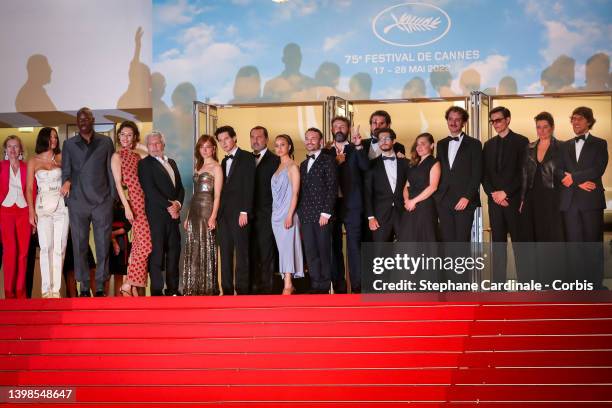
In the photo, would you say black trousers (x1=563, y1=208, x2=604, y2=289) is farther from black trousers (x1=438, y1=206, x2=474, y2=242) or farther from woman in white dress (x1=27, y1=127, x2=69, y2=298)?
woman in white dress (x1=27, y1=127, x2=69, y2=298)

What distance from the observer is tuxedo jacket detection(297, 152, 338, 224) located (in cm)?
889

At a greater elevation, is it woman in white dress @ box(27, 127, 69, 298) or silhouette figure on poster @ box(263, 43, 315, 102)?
silhouette figure on poster @ box(263, 43, 315, 102)

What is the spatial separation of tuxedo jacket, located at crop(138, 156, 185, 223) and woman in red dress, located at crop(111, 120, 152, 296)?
94 mm

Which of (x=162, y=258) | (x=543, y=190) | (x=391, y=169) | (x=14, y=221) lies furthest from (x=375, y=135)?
(x=14, y=221)

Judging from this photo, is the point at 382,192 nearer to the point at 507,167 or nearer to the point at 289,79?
the point at 507,167

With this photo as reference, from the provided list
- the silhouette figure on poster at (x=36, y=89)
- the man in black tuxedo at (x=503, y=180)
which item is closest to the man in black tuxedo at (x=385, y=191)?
the man in black tuxedo at (x=503, y=180)

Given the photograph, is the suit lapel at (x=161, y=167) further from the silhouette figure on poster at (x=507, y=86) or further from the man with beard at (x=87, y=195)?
the silhouette figure on poster at (x=507, y=86)

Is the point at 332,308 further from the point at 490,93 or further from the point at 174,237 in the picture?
the point at 490,93

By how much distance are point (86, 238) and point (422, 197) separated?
3.10 meters

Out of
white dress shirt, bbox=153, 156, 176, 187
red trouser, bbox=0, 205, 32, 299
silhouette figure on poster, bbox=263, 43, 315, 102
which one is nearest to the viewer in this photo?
white dress shirt, bbox=153, 156, 176, 187

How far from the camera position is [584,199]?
29.2ft

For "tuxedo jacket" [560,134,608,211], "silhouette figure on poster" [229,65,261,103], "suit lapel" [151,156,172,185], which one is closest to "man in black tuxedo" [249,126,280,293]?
"suit lapel" [151,156,172,185]

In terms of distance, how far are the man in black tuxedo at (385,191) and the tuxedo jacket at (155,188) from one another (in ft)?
5.99

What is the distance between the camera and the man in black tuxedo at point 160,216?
30.0 ft
